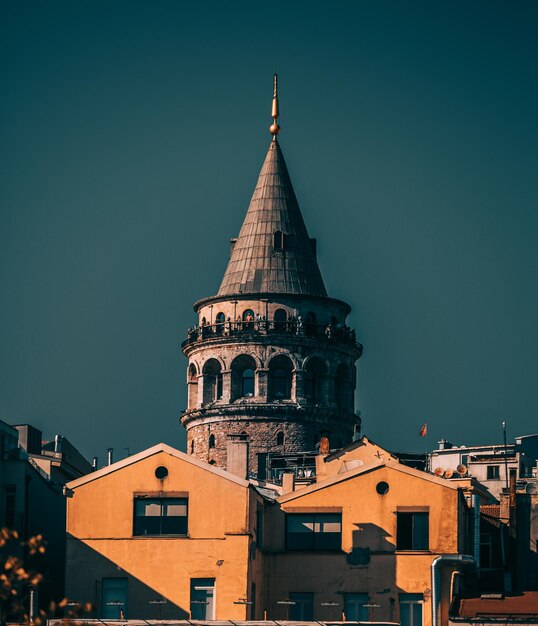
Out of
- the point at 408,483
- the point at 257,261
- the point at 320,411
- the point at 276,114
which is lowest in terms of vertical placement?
the point at 408,483

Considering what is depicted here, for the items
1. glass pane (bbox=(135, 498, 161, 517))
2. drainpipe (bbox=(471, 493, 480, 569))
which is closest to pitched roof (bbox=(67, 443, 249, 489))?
glass pane (bbox=(135, 498, 161, 517))

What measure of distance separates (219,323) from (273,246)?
5506 millimetres

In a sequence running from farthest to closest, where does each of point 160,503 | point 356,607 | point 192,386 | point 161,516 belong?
point 192,386 → point 356,607 → point 160,503 → point 161,516

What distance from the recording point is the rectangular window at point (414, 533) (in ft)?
213

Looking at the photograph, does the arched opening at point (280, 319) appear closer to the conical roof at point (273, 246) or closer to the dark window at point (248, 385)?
the conical roof at point (273, 246)

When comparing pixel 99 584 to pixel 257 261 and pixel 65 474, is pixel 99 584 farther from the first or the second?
pixel 257 261

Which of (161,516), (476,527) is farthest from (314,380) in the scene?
(161,516)

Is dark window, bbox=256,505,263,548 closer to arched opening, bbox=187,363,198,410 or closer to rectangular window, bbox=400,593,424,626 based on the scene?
rectangular window, bbox=400,593,424,626

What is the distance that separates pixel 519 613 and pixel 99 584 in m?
12.9

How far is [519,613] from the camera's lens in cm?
6181

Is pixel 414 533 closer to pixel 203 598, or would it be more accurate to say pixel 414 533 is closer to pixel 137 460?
pixel 203 598

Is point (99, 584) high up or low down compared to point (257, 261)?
down

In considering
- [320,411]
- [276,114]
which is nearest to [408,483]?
[320,411]

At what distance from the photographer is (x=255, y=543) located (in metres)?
64.0
